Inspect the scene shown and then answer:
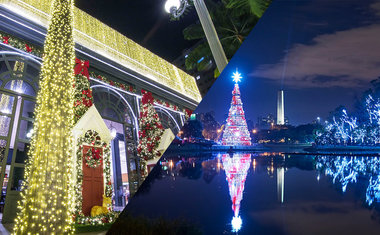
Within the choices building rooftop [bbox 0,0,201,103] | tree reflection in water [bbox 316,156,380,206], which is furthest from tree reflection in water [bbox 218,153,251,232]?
building rooftop [bbox 0,0,201,103]

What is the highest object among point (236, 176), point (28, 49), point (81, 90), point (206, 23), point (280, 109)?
point (206, 23)

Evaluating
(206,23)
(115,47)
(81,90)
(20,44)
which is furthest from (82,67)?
(206,23)

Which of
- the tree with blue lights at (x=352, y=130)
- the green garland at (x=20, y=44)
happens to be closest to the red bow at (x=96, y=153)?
the green garland at (x=20, y=44)

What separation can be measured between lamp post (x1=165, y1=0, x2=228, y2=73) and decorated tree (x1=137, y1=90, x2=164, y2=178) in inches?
111

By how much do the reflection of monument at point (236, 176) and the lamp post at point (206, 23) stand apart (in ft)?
6.98

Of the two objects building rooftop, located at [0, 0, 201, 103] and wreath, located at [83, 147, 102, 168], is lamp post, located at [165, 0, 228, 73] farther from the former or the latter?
wreath, located at [83, 147, 102, 168]

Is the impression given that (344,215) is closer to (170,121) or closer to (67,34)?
(67,34)

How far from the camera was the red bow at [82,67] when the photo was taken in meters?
6.24

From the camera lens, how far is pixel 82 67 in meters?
6.36

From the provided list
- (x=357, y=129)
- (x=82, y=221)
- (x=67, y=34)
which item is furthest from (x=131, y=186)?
(x=357, y=129)

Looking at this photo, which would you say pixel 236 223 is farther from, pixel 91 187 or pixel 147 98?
pixel 147 98

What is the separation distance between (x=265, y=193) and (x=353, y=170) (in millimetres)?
858

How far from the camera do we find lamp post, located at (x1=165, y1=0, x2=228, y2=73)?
4676 mm

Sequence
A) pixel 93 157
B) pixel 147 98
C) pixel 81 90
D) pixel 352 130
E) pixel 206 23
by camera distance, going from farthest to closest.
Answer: pixel 147 98, pixel 81 90, pixel 93 157, pixel 206 23, pixel 352 130
